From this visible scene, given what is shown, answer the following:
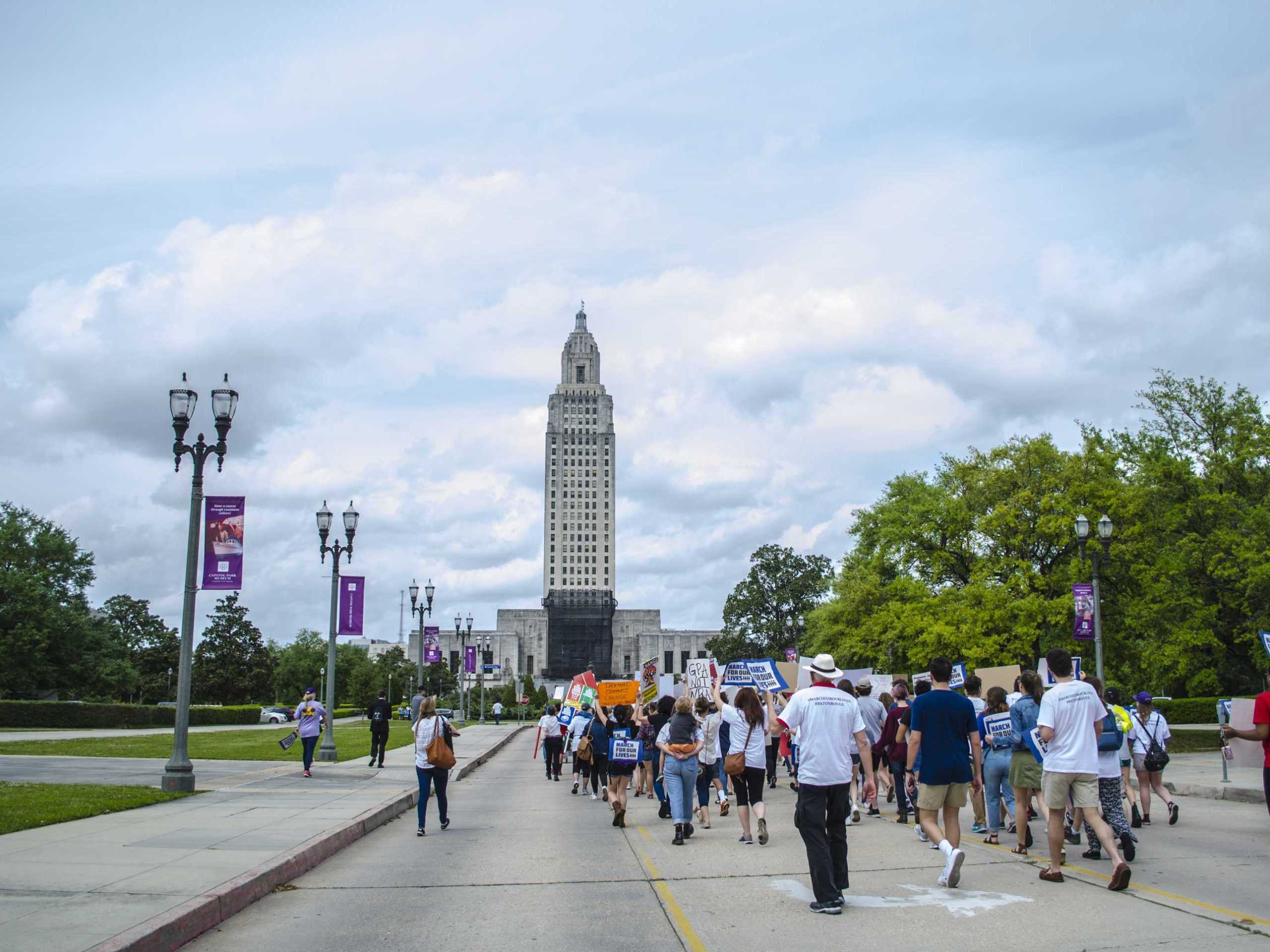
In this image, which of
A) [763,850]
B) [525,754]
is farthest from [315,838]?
[525,754]

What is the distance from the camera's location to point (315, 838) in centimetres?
1230

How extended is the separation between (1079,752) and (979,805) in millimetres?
4504

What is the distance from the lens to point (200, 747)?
3372cm

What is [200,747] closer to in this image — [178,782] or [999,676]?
[178,782]

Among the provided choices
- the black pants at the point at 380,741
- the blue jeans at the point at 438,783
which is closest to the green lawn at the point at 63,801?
the blue jeans at the point at 438,783

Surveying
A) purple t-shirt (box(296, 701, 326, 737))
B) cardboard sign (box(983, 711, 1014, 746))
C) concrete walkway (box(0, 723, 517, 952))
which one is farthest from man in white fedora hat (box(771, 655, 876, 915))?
purple t-shirt (box(296, 701, 326, 737))

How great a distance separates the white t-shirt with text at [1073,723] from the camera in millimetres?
9578

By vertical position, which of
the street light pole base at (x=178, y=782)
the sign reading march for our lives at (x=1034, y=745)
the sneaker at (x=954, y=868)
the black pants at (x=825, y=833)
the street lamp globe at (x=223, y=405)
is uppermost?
the street lamp globe at (x=223, y=405)

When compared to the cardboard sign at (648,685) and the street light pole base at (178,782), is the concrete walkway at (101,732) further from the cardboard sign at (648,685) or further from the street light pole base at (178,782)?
the cardboard sign at (648,685)

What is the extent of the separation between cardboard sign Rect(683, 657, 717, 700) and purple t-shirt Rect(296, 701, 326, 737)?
315 inches

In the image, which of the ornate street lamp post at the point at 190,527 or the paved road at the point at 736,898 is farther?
the ornate street lamp post at the point at 190,527

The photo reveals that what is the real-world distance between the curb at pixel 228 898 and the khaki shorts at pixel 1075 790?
7.18 m

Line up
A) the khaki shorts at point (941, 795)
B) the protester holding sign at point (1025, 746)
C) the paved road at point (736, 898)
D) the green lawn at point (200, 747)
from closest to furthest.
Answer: the paved road at point (736, 898), the khaki shorts at point (941, 795), the protester holding sign at point (1025, 746), the green lawn at point (200, 747)

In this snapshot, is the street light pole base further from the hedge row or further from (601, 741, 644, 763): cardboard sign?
the hedge row
